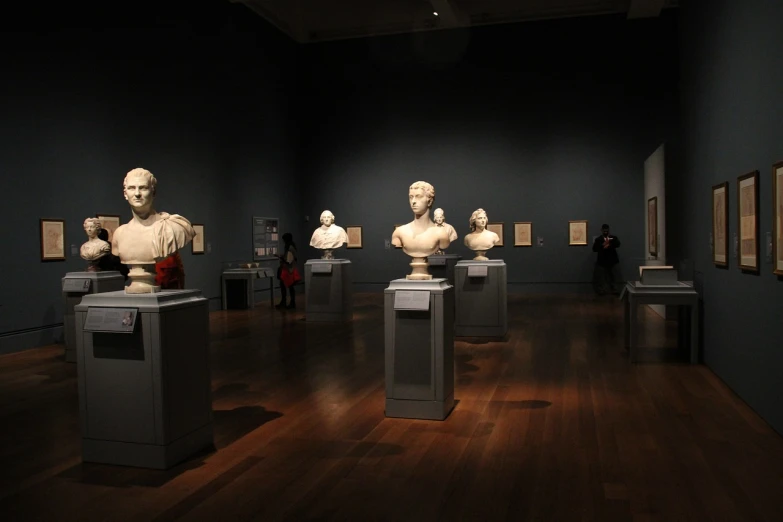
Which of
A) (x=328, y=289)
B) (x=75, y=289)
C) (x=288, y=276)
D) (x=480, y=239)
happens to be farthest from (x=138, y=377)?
(x=288, y=276)

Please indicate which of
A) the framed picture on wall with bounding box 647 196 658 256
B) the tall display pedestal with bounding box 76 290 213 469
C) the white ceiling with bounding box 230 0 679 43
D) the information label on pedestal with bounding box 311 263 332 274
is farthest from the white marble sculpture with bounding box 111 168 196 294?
the white ceiling with bounding box 230 0 679 43

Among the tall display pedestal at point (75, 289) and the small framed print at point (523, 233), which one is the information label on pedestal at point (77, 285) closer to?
the tall display pedestal at point (75, 289)

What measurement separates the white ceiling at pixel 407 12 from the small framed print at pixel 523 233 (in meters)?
6.02

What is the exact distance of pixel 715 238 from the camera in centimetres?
817

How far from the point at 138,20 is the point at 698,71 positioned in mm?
10712

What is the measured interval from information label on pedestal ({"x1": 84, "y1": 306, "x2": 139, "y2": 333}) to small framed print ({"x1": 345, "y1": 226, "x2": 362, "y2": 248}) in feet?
51.8

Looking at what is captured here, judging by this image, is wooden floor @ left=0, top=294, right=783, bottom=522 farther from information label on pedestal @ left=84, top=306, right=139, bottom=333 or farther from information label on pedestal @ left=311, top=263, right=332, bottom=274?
information label on pedestal @ left=311, top=263, right=332, bottom=274

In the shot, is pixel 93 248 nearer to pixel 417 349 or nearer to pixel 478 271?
pixel 478 271

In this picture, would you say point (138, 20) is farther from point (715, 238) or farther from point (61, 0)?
point (715, 238)

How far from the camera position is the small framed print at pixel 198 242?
50.1 ft

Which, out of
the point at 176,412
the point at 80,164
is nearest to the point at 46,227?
the point at 80,164

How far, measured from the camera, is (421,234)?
6.92 meters

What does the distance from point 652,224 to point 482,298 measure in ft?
20.4

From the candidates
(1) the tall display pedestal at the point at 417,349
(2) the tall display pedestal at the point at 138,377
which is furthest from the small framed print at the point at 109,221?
(1) the tall display pedestal at the point at 417,349
